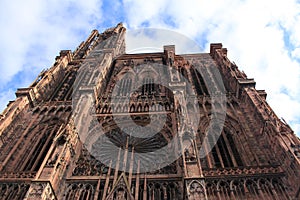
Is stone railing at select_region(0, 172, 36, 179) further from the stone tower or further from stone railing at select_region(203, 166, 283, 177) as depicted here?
stone railing at select_region(203, 166, 283, 177)

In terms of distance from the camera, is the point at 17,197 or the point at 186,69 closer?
the point at 17,197

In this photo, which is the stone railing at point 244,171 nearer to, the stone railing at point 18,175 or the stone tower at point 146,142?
the stone tower at point 146,142

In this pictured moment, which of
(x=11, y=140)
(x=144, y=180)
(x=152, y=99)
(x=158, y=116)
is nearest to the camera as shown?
(x=144, y=180)

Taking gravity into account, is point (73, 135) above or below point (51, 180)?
above

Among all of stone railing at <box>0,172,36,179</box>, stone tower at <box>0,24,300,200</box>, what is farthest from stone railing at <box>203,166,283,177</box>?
stone railing at <box>0,172,36,179</box>

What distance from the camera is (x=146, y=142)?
54.7 feet

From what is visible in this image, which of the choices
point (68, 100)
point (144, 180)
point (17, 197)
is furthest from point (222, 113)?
point (17, 197)

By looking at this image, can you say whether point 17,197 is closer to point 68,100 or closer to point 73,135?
point 73,135

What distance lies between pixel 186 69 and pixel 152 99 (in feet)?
23.3

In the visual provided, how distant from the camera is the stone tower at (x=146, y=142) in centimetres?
1240

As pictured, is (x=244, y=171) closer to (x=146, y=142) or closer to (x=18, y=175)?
(x=146, y=142)

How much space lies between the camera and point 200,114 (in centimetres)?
1862

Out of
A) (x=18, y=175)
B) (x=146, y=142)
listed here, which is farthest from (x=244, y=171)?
(x=18, y=175)

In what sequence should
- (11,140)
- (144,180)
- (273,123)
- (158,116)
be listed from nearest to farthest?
(144,180) < (273,123) < (11,140) < (158,116)
